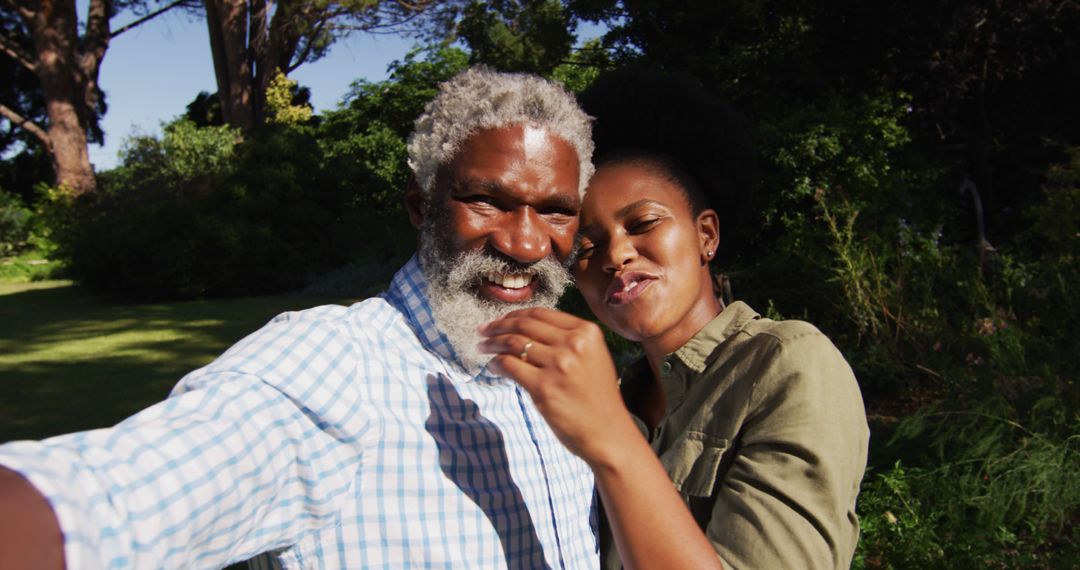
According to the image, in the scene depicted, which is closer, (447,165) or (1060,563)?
(447,165)

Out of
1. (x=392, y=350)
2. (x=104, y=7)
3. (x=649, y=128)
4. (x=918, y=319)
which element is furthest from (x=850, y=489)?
(x=104, y=7)

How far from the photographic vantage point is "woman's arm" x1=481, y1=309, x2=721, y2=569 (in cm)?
123

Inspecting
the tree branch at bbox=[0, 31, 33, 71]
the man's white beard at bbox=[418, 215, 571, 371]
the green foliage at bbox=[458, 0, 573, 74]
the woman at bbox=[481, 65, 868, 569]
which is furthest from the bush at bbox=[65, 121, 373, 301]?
the man's white beard at bbox=[418, 215, 571, 371]

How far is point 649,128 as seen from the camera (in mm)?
2252

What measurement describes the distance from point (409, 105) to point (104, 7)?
1075 cm

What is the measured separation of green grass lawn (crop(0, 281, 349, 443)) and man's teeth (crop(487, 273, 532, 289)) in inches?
229

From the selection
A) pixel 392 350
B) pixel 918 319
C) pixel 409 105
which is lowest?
pixel 918 319

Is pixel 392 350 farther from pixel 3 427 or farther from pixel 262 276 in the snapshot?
pixel 262 276

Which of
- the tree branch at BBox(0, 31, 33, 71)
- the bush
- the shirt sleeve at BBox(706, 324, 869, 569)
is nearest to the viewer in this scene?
the shirt sleeve at BBox(706, 324, 869, 569)

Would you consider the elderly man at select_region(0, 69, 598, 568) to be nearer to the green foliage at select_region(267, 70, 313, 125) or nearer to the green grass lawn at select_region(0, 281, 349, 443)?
the green grass lawn at select_region(0, 281, 349, 443)

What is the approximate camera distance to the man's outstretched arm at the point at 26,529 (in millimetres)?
747

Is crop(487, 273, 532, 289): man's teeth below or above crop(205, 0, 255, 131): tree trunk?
below

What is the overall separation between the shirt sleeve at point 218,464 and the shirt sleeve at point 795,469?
2.41 ft

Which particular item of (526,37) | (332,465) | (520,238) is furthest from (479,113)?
(526,37)
